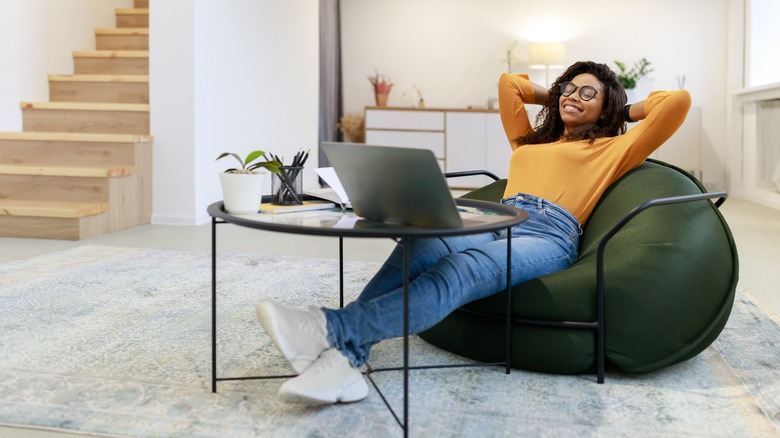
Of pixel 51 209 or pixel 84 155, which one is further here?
pixel 84 155

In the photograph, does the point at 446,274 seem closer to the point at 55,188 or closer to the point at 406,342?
the point at 406,342

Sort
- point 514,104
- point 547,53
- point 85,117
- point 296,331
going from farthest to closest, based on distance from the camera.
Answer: point 547,53
point 85,117
point 514,104
point 296,331

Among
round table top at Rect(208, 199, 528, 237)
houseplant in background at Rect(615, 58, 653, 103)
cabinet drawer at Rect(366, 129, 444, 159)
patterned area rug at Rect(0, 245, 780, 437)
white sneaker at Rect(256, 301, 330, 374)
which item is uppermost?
houseplant in background at Rect(615, 58, 653, 103)

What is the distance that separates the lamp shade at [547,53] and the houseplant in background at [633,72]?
0.58 m

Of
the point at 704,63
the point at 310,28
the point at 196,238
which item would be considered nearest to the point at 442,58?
the point at 310,28

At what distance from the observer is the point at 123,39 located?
615 cm

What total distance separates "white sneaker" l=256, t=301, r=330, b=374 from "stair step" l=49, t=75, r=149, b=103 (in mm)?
4120

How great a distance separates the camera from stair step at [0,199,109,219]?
168 inches

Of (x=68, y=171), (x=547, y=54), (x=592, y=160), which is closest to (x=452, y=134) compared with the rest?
(x=547, y=54)

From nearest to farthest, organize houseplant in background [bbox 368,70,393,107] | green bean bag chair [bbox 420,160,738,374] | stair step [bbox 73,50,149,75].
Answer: green bean bag chair [bbox 420,160,738,374] < stair step [bbox 73,50,149,75] < houseplant in background [bbox 368,70,393,107]

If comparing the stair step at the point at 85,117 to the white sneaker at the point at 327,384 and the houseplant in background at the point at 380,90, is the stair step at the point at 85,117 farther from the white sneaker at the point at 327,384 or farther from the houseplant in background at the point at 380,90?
the white sneaker at the point at 327,384

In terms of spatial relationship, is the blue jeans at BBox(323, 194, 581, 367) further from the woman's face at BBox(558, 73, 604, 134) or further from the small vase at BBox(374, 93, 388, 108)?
the small vase at BBox(374, 93, 388, 108)

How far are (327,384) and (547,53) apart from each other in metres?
6.58

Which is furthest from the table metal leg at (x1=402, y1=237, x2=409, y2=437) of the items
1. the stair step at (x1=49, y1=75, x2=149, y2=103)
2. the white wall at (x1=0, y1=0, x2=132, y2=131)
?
the white wall at (x1=0, y1=0, x2=132, y2=131)
